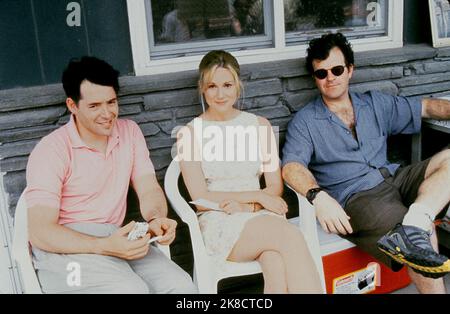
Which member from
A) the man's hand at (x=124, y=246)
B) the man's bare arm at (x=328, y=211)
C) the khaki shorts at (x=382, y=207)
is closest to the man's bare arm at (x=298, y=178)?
the man's bare arm at (x=328, y=211)

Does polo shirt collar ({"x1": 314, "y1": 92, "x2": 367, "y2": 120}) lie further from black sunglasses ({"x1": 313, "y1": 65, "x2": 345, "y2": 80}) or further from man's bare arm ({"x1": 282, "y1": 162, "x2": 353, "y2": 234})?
man's bare arm ({"x1": 282, "y1": 162, "x2": 353, "y2": 234})

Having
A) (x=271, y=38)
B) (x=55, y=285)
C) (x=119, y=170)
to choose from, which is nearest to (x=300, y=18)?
(x=271, y=38)

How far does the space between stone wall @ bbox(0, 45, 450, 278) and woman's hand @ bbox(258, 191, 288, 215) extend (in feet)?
2.10

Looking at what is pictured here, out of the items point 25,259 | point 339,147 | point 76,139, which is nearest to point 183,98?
point 76,139

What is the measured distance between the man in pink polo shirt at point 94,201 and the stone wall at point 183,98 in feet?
0.85

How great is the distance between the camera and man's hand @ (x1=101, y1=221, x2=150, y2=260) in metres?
2.00

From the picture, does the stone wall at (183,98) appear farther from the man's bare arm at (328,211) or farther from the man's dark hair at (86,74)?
the man's bare arm at (328,211)

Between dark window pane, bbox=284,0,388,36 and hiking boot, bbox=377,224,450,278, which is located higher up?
dark window pane, bbox=284,0,388,36

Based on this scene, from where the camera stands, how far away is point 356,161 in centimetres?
269

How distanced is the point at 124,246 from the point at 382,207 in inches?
51.4

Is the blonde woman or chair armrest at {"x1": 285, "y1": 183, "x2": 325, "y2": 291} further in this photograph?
chair armrest at {"x1": 285, "y1": 183, "x2": 325, "y2": 291}

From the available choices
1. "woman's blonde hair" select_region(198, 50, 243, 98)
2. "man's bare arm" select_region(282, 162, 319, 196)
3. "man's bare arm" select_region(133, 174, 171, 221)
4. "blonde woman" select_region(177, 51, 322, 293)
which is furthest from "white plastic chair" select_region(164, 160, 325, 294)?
"woman's blonde hair" select_region(198, 50, 243, 98)
